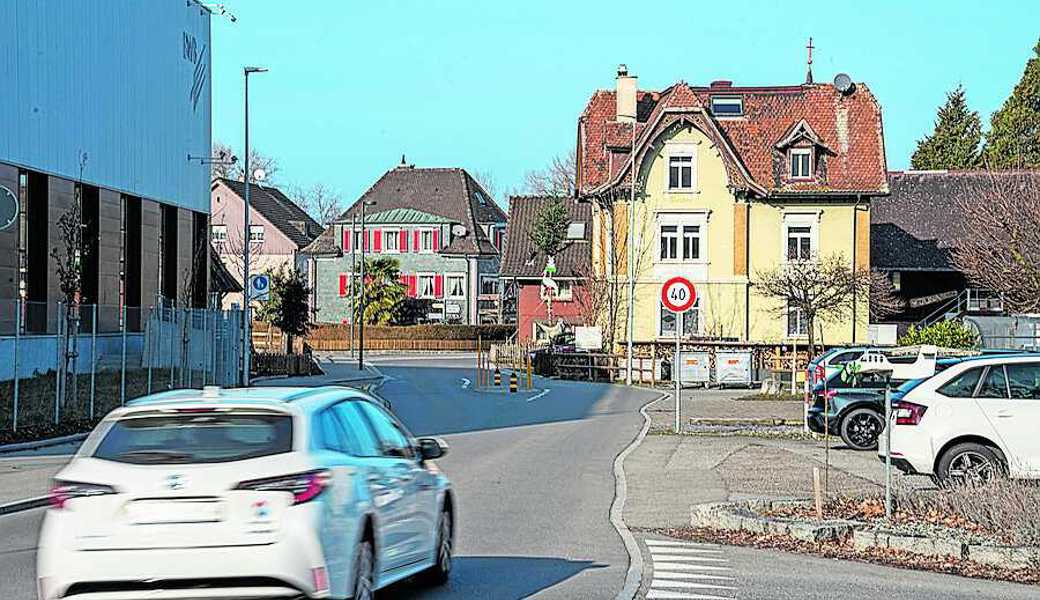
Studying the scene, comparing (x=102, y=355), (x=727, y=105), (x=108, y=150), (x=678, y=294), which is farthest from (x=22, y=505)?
(x=727, y=105)

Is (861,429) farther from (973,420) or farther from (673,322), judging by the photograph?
(673,322)

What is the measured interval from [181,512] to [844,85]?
189 feet

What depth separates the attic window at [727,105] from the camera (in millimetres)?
63000

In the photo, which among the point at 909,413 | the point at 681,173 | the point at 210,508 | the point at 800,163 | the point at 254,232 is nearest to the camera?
the point at 210,508

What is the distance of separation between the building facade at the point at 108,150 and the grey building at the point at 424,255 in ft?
146

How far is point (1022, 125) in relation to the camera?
72125 millimetres

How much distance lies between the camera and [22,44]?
1499 inches

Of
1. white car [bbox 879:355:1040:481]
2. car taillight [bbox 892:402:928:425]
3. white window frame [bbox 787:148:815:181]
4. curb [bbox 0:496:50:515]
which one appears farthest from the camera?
white window frame [bbox 787:148:815:181]

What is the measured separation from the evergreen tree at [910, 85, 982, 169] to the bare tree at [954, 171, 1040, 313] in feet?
141

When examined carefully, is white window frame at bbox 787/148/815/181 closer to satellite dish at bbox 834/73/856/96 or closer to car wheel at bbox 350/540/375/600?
satellite dish at bbox 834/73/856/96

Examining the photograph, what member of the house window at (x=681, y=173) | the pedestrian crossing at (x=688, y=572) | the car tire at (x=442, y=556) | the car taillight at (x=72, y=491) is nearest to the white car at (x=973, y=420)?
the pedestrian crossing at (x=688, y=572)

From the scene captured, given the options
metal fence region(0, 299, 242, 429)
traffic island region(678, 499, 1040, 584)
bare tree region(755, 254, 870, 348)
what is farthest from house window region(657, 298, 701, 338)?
traffic island region(678, 499, 1040, 584)

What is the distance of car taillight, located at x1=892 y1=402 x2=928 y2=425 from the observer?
1703cm

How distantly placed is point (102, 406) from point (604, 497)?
1654 centimetres
